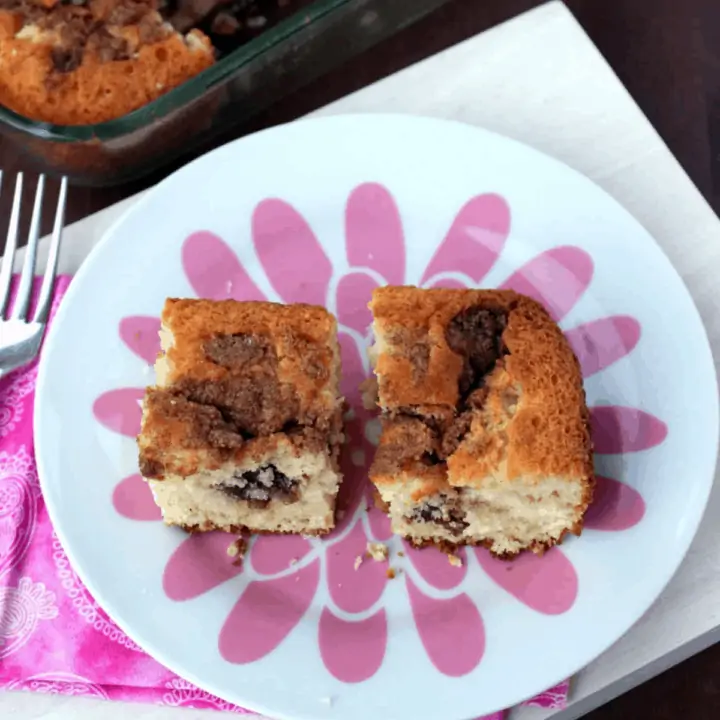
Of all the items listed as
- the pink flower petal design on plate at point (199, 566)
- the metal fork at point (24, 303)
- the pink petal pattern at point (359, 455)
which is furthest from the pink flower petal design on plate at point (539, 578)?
the metal fork at point (24, 303)

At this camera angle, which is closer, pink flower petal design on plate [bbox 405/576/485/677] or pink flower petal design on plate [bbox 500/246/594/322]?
pink flower petal design on plate [bbox 405/576/485/677]

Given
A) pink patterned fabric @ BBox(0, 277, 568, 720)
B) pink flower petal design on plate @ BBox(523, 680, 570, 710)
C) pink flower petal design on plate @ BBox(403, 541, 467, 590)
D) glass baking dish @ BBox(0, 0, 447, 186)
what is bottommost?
pink patterned fabric @ BBox(0, 277, 568, 720)

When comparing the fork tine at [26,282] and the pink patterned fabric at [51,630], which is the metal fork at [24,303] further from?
the pink patterned fabric at [51,630]

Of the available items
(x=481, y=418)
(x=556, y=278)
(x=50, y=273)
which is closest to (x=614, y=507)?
(x=481, y=418)

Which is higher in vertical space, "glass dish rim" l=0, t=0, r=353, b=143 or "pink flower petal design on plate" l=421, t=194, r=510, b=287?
Result: "glass dish rim" l=0, t=0, r=353, b=143

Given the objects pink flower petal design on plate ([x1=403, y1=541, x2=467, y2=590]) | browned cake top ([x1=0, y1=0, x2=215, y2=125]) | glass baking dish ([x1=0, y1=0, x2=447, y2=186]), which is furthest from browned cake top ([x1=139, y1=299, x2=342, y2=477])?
browned cake top ([x1=0, y1=0, x2=215, y2=125])

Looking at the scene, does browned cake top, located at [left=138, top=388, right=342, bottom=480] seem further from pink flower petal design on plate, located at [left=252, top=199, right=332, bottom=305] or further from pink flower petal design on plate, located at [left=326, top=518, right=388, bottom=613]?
pink flower petal design on plate, located at [left=252, top=199, right=332, bottom=305]

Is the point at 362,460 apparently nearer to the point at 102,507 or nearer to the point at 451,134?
the point at 102,507
